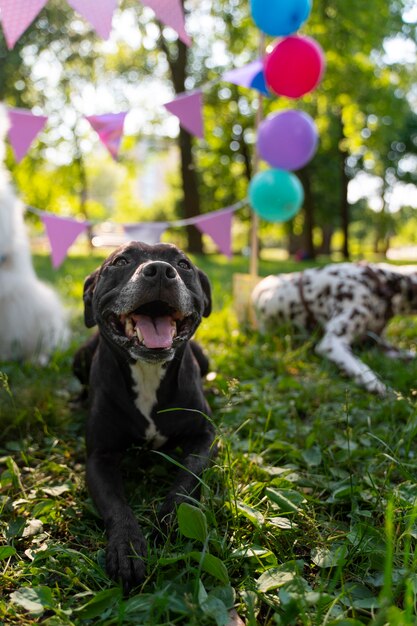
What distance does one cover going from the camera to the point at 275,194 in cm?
473

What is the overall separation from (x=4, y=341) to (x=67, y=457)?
1514mm

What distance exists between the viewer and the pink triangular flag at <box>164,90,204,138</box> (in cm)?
471

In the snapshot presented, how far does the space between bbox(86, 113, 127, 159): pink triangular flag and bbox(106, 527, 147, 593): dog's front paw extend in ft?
12.4

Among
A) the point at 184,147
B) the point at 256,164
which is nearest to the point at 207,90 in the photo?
the point at 184,147

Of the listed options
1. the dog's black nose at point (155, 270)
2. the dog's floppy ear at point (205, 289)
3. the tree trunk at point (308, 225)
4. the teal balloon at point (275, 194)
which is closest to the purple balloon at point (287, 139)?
the teal balloon at point (275, 194)

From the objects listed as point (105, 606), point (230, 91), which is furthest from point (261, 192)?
point (230, 91)

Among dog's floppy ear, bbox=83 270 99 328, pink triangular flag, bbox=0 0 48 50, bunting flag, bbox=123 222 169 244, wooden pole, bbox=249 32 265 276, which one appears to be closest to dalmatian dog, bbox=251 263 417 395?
wooden pole, bbox=249 32 265 276

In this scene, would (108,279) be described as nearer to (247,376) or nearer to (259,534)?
(259,534)

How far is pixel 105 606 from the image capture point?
1.44 m

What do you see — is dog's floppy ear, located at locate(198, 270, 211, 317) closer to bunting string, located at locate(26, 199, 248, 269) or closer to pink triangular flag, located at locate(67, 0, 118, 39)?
pink triangular flag, located at locate(67, 0, 118, 39)

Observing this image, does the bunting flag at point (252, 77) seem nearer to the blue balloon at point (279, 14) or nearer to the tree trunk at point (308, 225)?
the blue balloon at point (279, 14)

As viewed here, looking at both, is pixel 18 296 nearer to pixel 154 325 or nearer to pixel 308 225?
pixel 154 325

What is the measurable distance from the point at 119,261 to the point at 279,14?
10.3 ft

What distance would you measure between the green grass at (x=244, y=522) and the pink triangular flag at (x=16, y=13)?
2224mm
